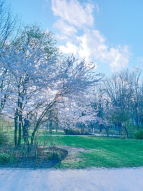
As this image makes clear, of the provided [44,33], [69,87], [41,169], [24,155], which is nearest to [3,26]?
[44,33]

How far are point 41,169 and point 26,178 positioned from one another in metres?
0.78

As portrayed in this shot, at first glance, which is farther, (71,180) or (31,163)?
(31,163)

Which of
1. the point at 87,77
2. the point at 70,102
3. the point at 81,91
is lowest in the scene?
the point at 70,102

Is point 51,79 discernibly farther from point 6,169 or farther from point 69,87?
point 6,169

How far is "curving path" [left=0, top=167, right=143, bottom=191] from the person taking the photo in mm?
3256

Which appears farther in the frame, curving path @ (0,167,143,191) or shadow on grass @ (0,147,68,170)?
shadow on grass @ (0,147,68,170)

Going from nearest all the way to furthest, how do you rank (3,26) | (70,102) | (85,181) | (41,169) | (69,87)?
(85,181)
(41,169)
(69,87)
(70,102)
(3,26)

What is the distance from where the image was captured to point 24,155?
5711mm

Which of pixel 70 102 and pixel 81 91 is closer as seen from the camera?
pixel 81 91

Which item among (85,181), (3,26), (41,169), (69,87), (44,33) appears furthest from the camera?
(44,33)

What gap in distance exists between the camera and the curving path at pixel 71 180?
3256 mm

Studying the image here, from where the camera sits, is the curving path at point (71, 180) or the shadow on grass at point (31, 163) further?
the shadow on grass at point (31, 163)

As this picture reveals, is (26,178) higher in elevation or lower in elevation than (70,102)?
lower

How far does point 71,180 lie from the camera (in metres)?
3.62
